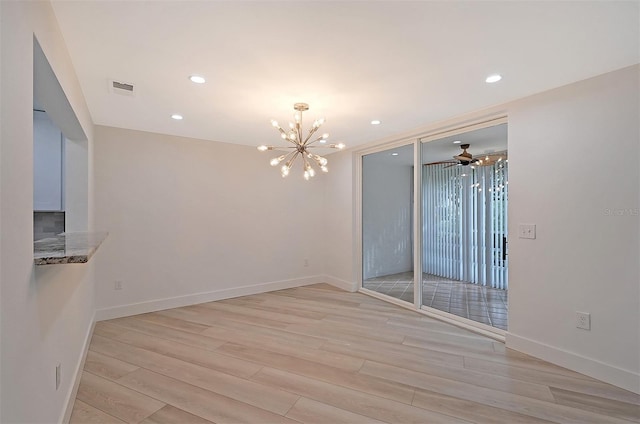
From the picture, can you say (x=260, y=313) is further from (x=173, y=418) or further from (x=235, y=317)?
(x=173, y=418)

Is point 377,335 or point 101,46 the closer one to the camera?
point 101,46

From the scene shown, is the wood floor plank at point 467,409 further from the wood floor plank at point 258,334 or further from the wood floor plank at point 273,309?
the wood floor plank at point 273,309

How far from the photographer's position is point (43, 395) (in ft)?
4.93

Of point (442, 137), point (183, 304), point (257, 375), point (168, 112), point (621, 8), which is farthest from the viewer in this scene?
point (183, 304)

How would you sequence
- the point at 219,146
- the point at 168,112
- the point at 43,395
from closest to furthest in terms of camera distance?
the point at 43,395
the point at 168,112
the point at 219,146

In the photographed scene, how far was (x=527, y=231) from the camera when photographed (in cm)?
295

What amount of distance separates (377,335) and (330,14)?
10.0 ft

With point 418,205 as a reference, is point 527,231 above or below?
below

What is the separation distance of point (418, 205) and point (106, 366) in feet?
12.7

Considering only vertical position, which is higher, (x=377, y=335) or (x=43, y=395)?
(x=43, y=395)

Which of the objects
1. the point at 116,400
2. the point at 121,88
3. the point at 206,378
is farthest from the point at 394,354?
the point at 121,88

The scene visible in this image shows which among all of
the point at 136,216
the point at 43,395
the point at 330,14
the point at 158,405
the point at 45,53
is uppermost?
the point at 330,14

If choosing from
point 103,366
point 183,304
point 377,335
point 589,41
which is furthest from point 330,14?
point 183,304

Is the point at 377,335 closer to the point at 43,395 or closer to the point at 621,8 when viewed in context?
the point at 43,395
